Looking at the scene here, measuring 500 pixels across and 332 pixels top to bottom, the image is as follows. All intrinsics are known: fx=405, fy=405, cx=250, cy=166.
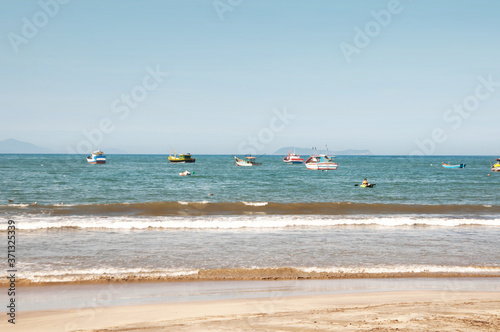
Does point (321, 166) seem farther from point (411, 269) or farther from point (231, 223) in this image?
point (411, 269)

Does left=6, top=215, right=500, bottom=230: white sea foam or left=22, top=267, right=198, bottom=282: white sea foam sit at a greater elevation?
left=22, top=267, right=198, bottom=282: white sea foam

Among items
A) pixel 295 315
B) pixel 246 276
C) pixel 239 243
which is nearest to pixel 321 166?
pixel 239 243

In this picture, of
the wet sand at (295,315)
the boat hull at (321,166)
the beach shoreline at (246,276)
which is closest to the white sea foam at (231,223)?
the beach shoreline at (246,276)

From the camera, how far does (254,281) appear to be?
10961 mm

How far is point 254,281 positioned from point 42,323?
17.0 feet

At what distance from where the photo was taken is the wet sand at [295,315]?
746cm

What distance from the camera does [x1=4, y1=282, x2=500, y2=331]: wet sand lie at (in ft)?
24.5

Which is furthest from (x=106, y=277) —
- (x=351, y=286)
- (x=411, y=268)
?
(x=411, y=268)

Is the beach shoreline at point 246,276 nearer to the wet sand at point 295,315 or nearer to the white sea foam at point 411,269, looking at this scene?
the white sea foam at point 411,269

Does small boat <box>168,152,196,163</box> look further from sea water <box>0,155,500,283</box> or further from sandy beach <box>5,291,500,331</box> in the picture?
sandy beach <box>5,291,500,331</box>

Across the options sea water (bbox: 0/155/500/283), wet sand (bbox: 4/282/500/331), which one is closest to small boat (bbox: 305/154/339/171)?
sea water (bbox: 0/155/500/283)

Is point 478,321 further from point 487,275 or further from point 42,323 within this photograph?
point 42,323

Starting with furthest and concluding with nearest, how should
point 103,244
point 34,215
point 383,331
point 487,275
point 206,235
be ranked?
1. point 34,215
2. point 206,235
3. point 103,244
4. point 487,275
5. point 383,331

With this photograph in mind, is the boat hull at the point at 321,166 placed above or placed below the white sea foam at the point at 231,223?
above
